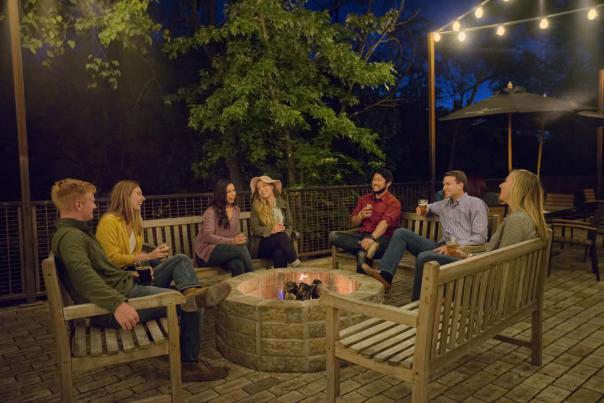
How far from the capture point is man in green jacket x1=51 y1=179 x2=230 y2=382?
9.07ft

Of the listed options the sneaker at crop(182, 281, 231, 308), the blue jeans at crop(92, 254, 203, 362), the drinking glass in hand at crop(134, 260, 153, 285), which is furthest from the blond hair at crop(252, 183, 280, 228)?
the drinking glass in hand at crop(134, 260, 153, 285)

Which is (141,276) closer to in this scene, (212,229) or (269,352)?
(269,352)

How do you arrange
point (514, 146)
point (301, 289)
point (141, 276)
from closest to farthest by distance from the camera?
point (141, 276) < point (301, 289) < point (514, 146)

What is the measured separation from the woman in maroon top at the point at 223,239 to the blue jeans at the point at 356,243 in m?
1.25

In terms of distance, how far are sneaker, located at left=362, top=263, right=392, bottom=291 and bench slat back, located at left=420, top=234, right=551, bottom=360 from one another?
65.6 inches

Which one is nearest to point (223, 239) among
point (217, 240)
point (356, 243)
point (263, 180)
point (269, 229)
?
point (217, 240)

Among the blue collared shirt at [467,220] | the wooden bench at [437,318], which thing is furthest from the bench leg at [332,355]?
the blue collared shirt at [467,220]

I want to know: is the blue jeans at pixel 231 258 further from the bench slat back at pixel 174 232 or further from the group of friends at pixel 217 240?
the bench slat back at pixel 174 232

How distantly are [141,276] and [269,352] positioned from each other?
1109 mm

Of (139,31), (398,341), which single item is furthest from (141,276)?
(139,31)

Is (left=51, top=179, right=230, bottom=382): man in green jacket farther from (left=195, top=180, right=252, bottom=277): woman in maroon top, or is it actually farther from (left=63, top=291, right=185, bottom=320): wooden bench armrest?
(left=195, top=180, right=252, bottom=277): woman in maroon top

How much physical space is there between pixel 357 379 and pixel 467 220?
7.66 ft

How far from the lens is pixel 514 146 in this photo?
2248 centimetres

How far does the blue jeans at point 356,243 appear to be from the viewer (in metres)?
5.51
